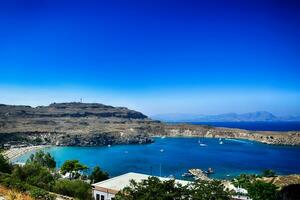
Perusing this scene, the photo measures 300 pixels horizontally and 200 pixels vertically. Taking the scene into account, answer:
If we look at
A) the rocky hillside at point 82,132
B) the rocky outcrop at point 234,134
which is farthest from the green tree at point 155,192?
the rocky outcrop at point 234,134

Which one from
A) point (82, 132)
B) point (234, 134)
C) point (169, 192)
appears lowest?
point (234, 134)

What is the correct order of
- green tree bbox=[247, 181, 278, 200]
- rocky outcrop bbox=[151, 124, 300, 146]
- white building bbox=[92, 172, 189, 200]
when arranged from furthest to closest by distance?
rocky outcrop bbox=[151, 124, 300, 146]
white building bbox=[92, 172, 189, 200]
green tree bbox=[247, 181, 278, 200]

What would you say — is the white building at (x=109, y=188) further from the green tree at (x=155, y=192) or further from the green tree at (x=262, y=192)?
the green tree at (x=155, y=192)

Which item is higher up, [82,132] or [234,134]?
[82,132]

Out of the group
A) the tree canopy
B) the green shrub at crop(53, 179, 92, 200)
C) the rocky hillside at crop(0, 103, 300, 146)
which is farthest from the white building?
the rocky hillside at crop(0, 103, 300, 146)

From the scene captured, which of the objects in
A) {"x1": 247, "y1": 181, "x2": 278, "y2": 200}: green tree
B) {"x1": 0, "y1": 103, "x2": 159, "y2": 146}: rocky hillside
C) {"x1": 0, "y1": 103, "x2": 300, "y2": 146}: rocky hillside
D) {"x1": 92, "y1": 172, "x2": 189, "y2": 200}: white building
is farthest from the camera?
{"x1": 0, "y1": 103, "x2": 300, "y2": 146}: rocky hillside

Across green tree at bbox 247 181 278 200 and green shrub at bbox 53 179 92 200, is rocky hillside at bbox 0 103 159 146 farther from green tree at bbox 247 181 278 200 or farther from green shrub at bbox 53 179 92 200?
green tree at bbox 247 181 278 200

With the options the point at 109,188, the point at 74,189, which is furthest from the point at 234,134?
the point at 109,188

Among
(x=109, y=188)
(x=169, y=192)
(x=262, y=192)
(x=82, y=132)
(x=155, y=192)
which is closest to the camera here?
(x=155, y=192)

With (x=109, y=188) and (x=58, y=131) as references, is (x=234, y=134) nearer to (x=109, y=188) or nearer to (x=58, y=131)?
(x=58, y=131)

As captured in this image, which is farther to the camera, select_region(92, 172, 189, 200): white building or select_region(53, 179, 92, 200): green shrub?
select_region(53, 179, 92, 200): green shrub

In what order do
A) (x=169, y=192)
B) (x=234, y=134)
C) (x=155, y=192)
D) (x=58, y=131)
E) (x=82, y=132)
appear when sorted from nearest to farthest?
(x=155, y=192) < (x=169, y=192) < (x=58, y=131) < (x=82, y=132) < (x=234, y=134)

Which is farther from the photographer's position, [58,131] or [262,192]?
[58,131]

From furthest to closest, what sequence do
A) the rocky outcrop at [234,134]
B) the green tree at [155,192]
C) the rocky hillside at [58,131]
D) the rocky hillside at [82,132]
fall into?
the rocky outcrop at [234,134] < the rocky hillside at [82,132] < the rocky hillside at [58,131] < the green tree at [155,192]
